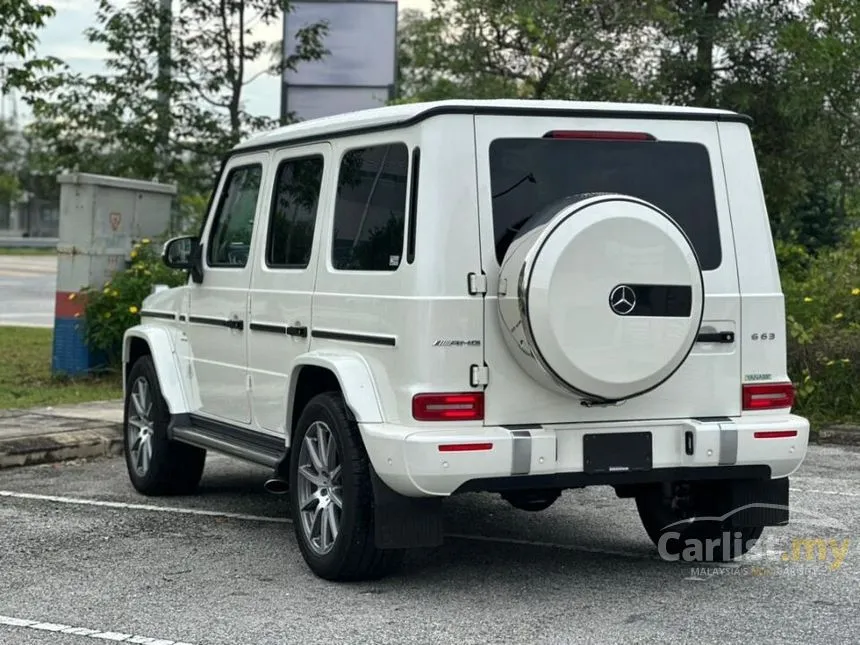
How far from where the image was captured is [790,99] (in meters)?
16.1

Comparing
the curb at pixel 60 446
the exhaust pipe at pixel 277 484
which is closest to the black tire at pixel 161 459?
the curb at pixel 60 446

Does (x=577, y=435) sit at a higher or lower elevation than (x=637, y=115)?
lower

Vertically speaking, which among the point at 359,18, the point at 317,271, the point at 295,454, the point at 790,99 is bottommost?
the point at 295,454

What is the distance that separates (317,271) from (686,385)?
5.89ft

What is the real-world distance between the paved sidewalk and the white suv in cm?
325

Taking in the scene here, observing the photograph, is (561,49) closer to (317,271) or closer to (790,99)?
(790,99)

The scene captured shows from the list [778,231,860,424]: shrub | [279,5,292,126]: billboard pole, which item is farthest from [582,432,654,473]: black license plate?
[279,5,292,126]: billboard pole

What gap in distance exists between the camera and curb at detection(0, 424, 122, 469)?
32.3 ft

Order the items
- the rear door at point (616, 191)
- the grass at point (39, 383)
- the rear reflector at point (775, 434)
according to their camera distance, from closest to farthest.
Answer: the rear door at point (616, 191) < the rear reflector at point (775, 434) < the grass at point (39, 383)

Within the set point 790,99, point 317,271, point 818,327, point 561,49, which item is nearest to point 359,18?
point 561,49

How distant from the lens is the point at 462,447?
19.5ft

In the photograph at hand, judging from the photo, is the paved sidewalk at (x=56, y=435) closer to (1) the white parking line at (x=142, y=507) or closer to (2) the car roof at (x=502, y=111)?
(1) the white parking line at (x=142, y=507)

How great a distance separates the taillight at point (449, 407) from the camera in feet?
19.8

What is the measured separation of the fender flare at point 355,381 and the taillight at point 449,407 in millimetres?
223
